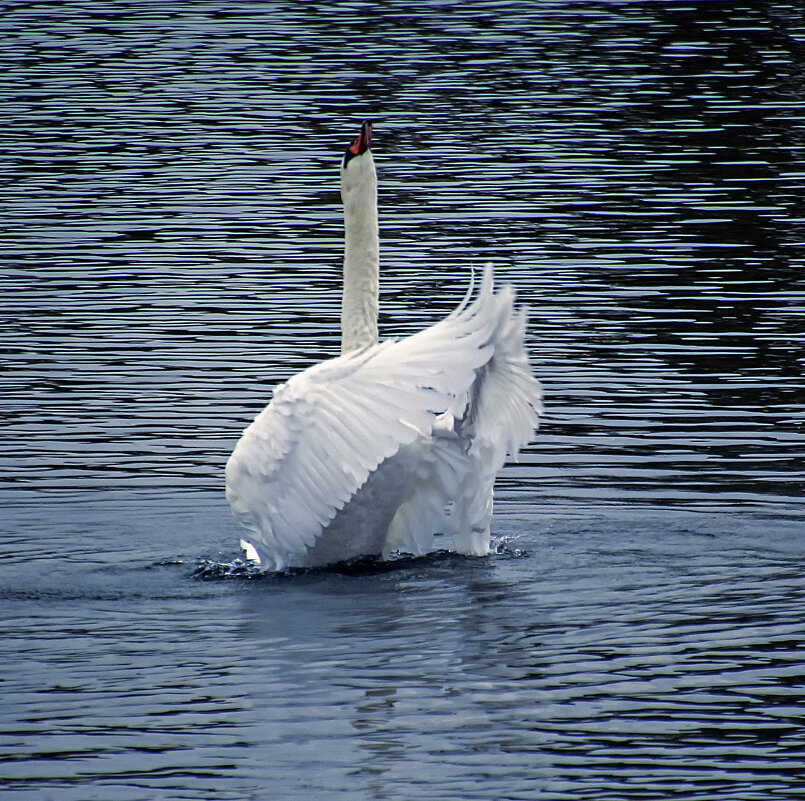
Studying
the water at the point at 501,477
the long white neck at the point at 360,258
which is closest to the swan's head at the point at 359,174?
the long white neck at the point at 360,258

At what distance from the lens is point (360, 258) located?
1120cm

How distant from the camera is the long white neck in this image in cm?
1100

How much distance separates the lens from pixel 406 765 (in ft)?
25.2

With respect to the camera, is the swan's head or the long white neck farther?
the swan's head

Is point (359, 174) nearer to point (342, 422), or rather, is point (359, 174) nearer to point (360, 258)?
point (360, 258)

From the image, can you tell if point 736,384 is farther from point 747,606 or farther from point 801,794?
point 801,794

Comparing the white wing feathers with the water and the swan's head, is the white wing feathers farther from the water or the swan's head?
the swan's head

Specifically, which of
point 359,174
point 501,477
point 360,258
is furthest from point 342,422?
point 501,477

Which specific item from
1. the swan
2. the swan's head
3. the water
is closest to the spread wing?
the swan

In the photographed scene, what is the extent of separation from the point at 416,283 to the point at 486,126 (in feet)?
34.2

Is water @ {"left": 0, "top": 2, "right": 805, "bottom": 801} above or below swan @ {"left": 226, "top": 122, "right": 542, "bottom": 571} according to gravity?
below

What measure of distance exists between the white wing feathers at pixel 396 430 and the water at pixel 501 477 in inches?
16.4

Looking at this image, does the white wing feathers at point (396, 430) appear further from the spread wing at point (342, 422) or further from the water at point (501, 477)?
the water at point (501, 477)

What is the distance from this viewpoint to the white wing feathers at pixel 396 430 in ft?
31.3
